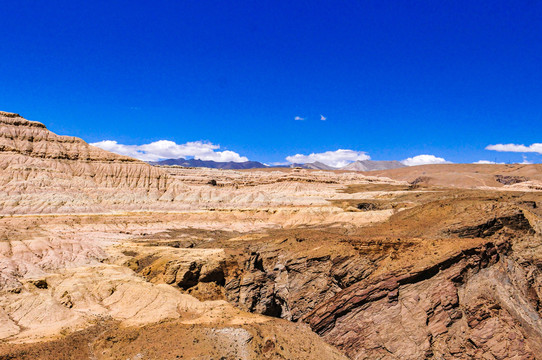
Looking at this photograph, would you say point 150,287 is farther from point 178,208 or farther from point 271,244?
point 178,208

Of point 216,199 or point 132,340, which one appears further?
point 216,199

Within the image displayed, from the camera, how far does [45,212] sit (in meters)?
66.5

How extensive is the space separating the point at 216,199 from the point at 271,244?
63.9m

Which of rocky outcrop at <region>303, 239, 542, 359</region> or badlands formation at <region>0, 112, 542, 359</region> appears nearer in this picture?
rocky outcrop at <region>303, 239, 542, 359</region>

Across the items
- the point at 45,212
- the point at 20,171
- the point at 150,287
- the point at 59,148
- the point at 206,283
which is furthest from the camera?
the point at 59,148

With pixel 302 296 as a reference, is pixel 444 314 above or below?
above

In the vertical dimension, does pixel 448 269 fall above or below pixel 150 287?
above

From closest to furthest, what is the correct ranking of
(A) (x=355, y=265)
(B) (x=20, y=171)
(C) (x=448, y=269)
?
(C) (x=448, y=269) → (A) (x=355, y=265) → (B) (x=20, y=171)

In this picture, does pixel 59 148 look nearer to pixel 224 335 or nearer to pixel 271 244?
pixel 271 244

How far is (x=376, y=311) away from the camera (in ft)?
52.0

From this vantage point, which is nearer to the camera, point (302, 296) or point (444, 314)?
point (444, 314)

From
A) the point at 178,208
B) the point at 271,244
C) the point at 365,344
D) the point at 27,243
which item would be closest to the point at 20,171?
the point at 178,208

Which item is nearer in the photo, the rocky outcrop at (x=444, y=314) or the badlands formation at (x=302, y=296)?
the rocky outcrop at (x=444, y=314)

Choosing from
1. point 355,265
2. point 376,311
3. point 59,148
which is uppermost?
point 59,148
